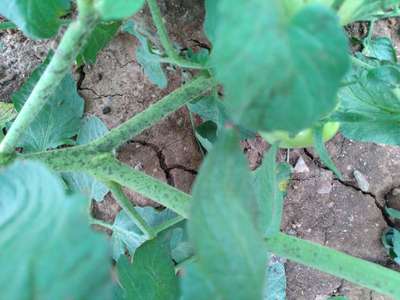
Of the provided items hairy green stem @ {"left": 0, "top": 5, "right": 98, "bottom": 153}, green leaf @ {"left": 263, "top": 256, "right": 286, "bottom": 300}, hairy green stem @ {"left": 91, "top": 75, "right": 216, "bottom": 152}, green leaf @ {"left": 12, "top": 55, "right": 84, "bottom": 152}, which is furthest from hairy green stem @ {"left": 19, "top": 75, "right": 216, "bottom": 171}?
green leaf @ {"left": 263, "top": 256, "right": 286, "bottom": 300}

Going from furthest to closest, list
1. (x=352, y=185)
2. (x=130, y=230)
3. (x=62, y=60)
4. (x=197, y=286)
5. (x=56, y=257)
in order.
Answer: (x=352, y=185)
(x=130, y=230)
(x=62, y=60)
(x=197, y=286)
(x=56, y=257)

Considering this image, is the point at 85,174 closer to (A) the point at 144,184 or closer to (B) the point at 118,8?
(A) the point at 144,184

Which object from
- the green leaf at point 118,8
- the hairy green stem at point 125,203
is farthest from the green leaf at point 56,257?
the hairy green stem at point 125,203

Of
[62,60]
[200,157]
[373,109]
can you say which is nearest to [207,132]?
[200,157]

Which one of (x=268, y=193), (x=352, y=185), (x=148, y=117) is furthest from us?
(x=352, y=185)

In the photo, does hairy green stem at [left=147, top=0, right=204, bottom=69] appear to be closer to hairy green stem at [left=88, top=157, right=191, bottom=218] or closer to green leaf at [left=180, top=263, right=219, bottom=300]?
hairy green stem at [left=88, top=157, right=191, bottom=218]

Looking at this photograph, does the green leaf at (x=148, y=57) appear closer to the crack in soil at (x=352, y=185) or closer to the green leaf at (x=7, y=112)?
the green leaf at (x=7, y=112)

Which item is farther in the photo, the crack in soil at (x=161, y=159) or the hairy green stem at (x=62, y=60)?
the crack in soil at (x=161, y=159)
